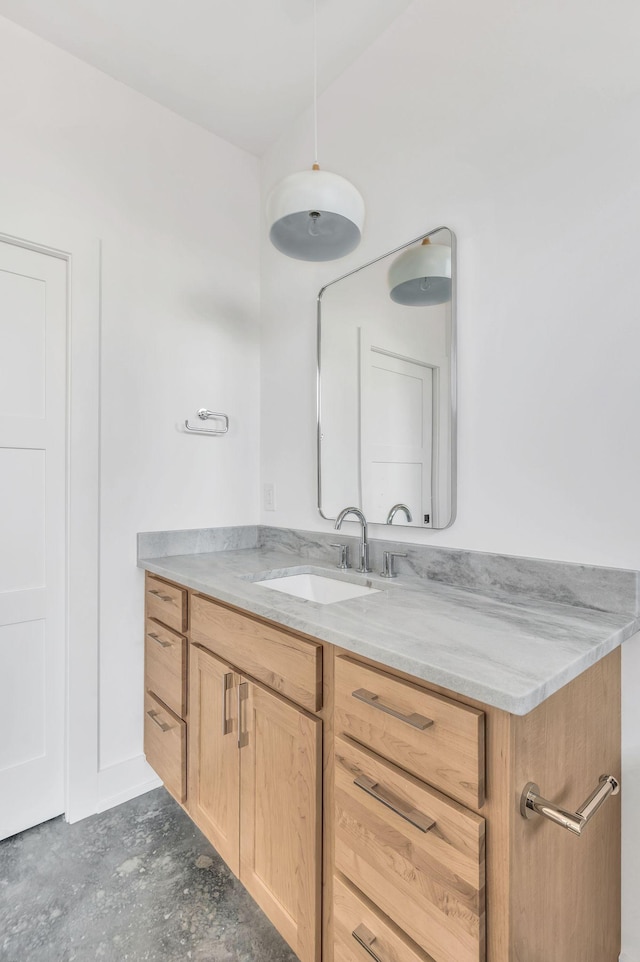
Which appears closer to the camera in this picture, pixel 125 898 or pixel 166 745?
pixel 125 898

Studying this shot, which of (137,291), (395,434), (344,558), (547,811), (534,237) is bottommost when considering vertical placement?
(547,811)

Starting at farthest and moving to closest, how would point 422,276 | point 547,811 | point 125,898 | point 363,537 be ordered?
point 363,537, point 422,276, point 125,898, point 547,811

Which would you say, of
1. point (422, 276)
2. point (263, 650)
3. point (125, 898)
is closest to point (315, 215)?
point (422, 276)

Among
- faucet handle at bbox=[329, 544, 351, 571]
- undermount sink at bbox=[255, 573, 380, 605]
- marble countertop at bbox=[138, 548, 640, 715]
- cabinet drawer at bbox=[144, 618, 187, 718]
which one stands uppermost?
faucet handle at bbox=[329, 544, 351, 571]

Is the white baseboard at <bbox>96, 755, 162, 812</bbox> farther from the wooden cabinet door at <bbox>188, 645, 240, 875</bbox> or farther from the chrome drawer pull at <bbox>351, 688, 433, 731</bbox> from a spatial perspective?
the chrome drawer pull at <bbox>351, 688, 433, 731</bbox>

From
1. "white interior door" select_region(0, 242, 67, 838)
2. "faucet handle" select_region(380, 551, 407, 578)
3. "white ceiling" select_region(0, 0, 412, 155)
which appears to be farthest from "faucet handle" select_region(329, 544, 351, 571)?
"white ceiling" select_region(0, 0, 412, 155)

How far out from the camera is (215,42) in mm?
1769

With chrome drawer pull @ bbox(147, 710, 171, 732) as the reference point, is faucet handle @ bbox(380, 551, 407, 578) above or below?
above

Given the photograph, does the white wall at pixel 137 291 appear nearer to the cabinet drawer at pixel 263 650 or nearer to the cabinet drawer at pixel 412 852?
the cabinet drawer at pixel 263 650

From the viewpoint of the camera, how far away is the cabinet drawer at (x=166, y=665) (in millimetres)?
1615

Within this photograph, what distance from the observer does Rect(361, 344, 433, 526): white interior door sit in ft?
5.10

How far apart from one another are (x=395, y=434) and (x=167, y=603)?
1.05m

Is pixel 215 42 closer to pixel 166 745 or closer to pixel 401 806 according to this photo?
pixel 401 806

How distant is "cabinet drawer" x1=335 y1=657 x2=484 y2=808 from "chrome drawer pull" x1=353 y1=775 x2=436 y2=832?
0.06 meters
